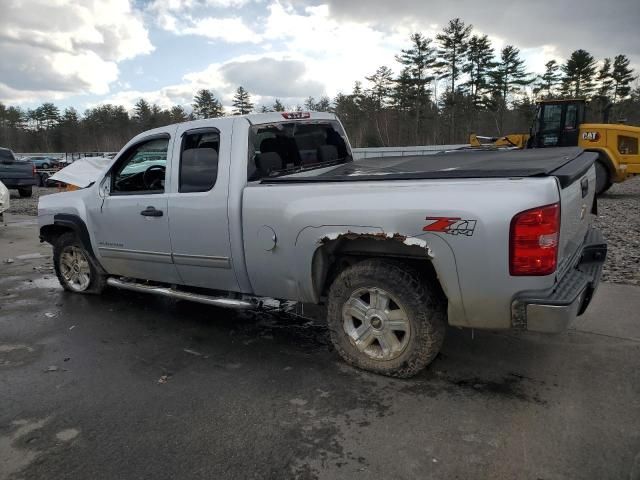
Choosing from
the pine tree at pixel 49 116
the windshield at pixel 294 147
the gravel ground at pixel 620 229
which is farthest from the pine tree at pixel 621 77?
the pine tree at pixel 49 116

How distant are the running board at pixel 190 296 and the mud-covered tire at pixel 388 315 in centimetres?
84

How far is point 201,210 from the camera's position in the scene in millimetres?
4145

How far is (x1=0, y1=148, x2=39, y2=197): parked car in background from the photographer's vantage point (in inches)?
696

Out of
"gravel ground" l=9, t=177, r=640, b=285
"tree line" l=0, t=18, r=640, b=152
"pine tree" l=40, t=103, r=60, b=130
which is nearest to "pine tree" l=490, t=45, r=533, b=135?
"tree line" l=0, t=18, r=640, b=152

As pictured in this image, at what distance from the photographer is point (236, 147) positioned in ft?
13.3

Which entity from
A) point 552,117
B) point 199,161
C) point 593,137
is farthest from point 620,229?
point 199,161

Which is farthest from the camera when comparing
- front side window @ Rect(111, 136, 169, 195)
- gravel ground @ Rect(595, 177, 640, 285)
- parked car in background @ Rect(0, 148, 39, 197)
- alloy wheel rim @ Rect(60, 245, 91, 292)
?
parked car in background @ Rect(0, 148, 39, 197)

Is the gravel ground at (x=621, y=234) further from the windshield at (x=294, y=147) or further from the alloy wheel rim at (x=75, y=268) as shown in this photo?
the alloy wheel rim at (x=75, y=268)

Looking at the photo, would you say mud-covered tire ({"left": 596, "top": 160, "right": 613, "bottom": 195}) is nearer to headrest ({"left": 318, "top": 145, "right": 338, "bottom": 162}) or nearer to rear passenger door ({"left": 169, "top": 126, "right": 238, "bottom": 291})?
headrest ({"left": 318, "top": 145, "right": 338, "bottom": 162})

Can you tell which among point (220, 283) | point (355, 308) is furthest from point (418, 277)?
point (220, 283)

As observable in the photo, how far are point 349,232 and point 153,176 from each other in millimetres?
2468

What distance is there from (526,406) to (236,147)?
2881 mm

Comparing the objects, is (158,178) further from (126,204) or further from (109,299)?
(109,299)

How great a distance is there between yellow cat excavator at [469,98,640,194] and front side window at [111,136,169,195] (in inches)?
502
